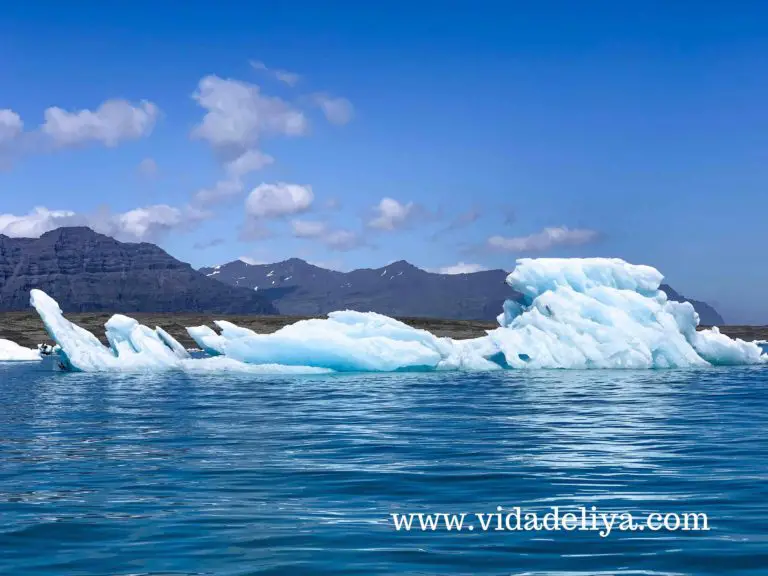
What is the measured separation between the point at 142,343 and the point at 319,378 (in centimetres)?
1241

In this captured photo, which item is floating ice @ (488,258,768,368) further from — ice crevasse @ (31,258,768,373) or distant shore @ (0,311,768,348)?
distant shore @ (0,311,768,348)

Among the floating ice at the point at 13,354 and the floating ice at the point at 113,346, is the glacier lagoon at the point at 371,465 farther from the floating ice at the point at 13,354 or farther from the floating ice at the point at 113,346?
the floating ice at the point at 13,354

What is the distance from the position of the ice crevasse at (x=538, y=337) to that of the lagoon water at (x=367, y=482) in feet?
42.7

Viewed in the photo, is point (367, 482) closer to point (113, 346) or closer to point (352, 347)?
point (352, 347)

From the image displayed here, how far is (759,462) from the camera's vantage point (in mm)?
13609

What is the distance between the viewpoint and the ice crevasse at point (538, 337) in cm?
3950

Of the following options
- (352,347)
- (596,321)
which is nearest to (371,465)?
(352,347)

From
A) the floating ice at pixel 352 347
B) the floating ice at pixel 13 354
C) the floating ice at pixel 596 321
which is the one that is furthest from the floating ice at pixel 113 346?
the floating ice at pixel 13 354

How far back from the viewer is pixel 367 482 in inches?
477

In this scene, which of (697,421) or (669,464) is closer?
(669,464)

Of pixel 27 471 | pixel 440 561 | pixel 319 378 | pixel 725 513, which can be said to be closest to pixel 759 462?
pixel 725 513

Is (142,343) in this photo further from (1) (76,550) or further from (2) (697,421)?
(1) (76,550)

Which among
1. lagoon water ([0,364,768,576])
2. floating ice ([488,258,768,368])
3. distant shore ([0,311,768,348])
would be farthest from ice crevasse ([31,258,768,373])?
distant shore ([0,311,768,348])

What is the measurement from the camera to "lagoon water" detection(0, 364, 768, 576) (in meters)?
8.23
